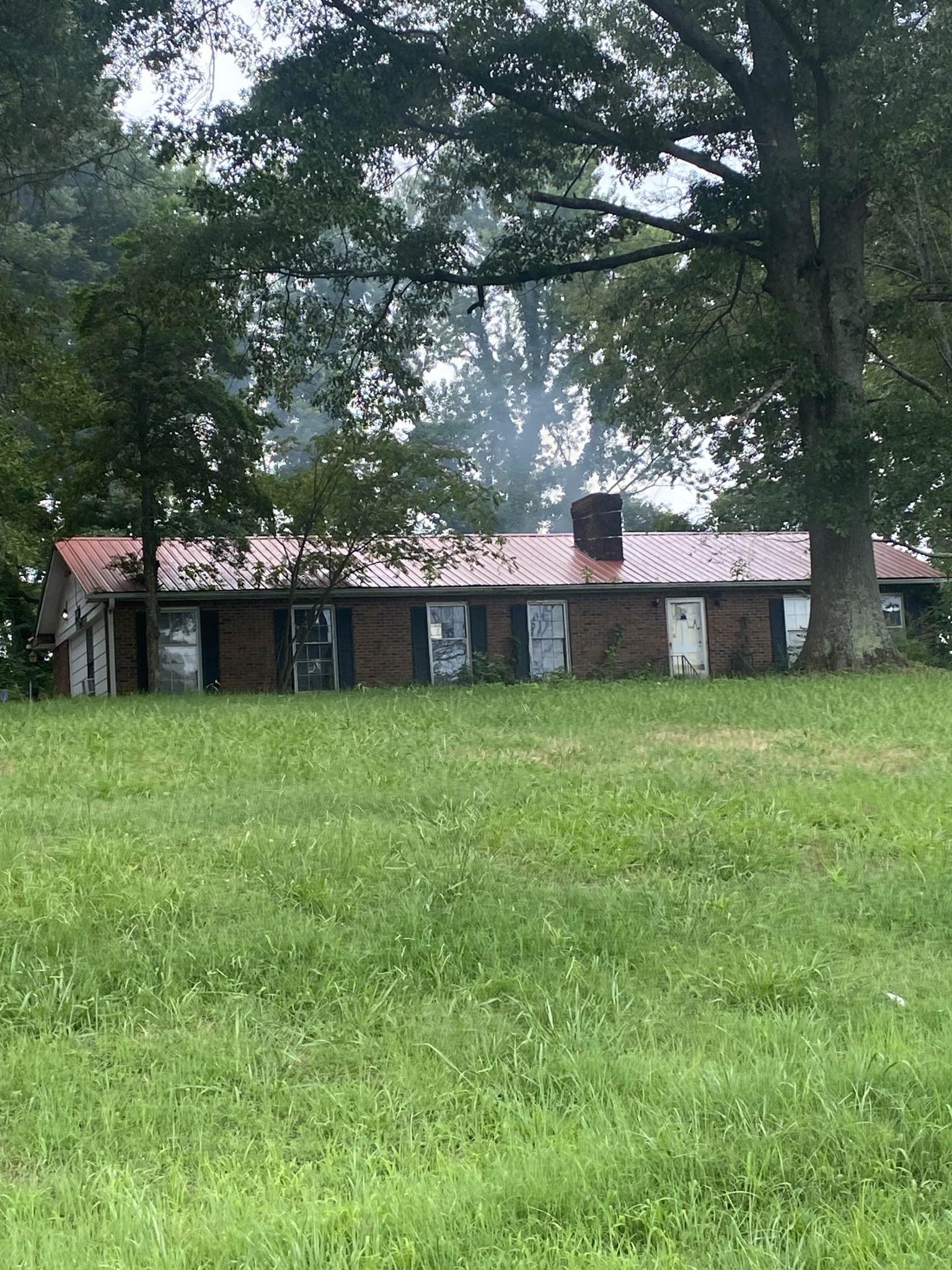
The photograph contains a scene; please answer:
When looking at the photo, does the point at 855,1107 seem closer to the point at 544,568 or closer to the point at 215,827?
the point at 215,827

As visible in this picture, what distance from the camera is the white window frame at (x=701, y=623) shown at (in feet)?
86.8

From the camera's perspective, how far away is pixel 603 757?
9.97 m

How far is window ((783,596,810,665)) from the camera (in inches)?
1077

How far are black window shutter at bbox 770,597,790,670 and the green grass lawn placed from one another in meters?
18.1

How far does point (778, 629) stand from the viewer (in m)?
27.3

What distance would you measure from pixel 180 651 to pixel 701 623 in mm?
10768

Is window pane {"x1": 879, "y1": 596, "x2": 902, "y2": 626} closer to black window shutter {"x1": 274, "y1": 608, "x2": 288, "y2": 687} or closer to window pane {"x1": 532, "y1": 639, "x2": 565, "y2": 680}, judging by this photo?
window pane {"x1": 532, "y1": 639, "x2": 565, "y2": 680}

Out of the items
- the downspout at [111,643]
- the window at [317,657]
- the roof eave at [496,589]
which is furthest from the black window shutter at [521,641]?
the downspout at [111,643]

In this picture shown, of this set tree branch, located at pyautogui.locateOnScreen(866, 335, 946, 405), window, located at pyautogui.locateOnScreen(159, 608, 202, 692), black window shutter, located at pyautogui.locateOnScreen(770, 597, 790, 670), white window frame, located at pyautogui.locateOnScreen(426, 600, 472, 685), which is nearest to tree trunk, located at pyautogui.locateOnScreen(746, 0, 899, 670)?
tree branch, located at pyautogui.locateOnScreen(866, 335, 946, 405)

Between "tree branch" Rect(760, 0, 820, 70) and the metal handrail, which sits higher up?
"tree branch" Rect(760, 0, 820, 70)

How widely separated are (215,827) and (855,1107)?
175 inches

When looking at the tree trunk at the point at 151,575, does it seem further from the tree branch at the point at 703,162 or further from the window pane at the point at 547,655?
the tree branch at the point at 703,162

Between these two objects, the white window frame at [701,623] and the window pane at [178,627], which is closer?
the window pane at [178,627]

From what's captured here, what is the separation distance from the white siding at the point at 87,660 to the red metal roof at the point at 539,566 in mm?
1208
